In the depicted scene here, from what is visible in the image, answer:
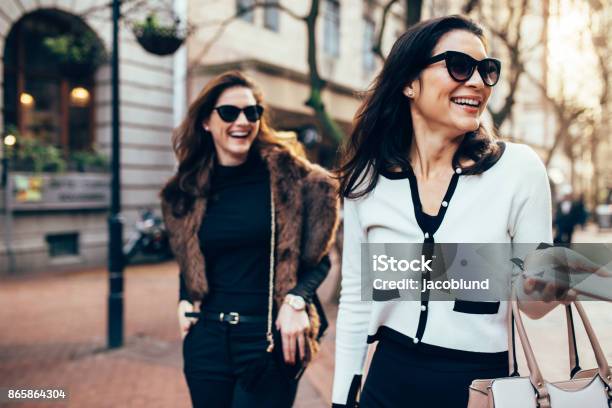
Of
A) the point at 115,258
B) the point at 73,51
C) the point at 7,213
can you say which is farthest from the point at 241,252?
the point at 7,213

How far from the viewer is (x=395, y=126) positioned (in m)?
2.10

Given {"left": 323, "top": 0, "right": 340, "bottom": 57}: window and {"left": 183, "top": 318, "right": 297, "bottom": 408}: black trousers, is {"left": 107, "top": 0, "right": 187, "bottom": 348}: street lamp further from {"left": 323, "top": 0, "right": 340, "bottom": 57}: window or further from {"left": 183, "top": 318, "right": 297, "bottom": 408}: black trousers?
{"left": 323, "top": 0, "right": 340, "bottom": 57}: window

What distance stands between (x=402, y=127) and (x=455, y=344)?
0.81m

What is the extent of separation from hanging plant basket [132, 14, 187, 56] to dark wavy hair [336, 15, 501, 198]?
181 inches

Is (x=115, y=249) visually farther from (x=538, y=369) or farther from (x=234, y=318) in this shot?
(x=538, y=369)

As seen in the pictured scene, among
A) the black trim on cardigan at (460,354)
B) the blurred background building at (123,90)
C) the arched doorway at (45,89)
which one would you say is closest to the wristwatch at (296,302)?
the black trim on cardigan at (460,354)

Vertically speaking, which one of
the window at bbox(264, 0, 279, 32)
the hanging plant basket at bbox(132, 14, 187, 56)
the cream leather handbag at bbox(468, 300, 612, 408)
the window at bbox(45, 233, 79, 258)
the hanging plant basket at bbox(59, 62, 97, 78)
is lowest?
the window at bbox(45, 233, 79, 258)

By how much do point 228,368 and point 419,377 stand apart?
3.56ft

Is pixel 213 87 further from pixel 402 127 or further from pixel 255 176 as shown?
pixel 402 127

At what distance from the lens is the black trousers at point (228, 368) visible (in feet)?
8.20

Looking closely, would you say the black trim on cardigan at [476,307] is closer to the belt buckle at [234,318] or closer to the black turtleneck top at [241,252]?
the black turtleneck top at [241,252]

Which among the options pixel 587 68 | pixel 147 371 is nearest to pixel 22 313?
pixel 147 371

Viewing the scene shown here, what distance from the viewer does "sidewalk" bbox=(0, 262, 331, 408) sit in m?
4.99

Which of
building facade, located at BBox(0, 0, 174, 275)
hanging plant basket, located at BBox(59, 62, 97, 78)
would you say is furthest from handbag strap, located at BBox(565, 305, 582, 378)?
building facade, located at BBox(0, 0, 174, 275)
